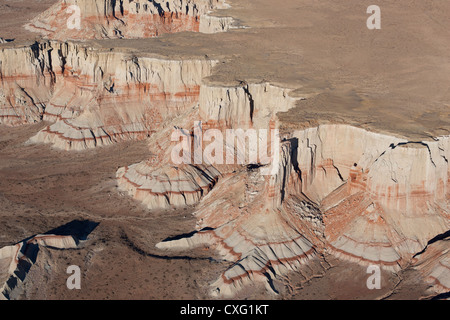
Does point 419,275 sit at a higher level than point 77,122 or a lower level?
lower

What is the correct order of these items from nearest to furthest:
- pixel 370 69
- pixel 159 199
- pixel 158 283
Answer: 1. pixel 158 283
2. pixel 159 199
3. pixel 370 69

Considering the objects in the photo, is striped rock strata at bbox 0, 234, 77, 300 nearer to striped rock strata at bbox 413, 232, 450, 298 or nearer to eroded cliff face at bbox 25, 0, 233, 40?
striped rock strata at bbox 413, 232, 450, 298

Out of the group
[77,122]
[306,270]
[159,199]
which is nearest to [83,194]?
[159,199]

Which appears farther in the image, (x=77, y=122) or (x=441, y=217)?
(x=77, y=122)

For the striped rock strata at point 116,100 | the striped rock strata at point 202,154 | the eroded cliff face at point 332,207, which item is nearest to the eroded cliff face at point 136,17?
the striped rock strata at point 116,100
